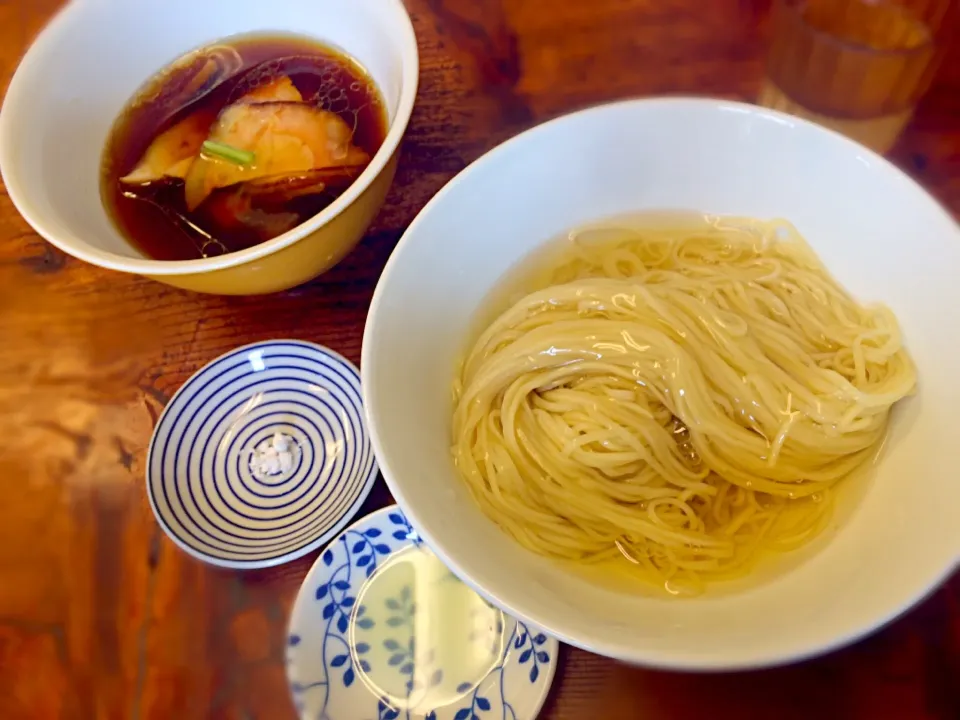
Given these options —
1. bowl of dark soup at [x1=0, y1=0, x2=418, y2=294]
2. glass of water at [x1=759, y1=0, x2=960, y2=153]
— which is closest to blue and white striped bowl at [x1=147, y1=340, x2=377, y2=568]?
bowl of dark soup at [x1=0, y1=0, x2=418, y2=294]

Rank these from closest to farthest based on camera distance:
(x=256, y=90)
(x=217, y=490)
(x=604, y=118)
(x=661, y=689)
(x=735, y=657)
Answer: (x=735, y=657) → (x=661, y=689) → (x=604, y=118) → (x=217, y=490) → (x=256, y=90)

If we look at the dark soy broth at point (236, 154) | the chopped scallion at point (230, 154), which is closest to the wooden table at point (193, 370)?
the dark soy broth at point (236, 154)

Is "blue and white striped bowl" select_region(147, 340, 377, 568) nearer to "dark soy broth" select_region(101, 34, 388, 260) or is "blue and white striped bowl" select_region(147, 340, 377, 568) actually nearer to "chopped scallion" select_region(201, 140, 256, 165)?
"dark soy broth" select_region(101, 34, 388, 260)

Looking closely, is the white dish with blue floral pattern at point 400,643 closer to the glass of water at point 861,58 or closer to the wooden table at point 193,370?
the wooden table at point 193,370

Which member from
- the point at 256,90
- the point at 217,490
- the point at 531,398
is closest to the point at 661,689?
the point at 531,398

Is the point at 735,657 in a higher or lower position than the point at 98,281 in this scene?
higher

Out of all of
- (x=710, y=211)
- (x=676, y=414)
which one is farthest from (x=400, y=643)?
(x=710, y=211)

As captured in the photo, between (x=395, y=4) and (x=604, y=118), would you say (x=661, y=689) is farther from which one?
(x=395, y=4)

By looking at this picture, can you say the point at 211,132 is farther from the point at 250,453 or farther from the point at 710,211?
the point at 710,211
